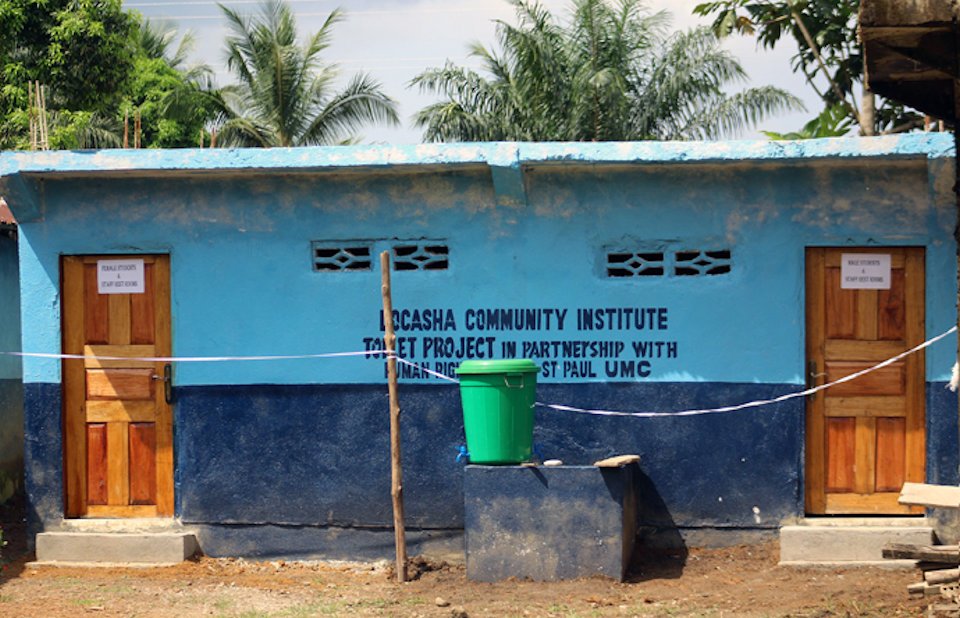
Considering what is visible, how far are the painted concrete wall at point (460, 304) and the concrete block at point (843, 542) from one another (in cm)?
25

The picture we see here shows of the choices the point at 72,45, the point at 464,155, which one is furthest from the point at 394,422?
the point at 72,45

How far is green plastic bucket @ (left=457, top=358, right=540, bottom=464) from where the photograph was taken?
8.15 meters

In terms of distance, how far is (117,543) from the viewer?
30.0ft

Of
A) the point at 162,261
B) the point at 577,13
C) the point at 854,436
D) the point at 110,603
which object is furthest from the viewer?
the point at 577,13

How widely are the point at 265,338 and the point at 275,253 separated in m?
0.61

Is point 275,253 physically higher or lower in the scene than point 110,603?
higher

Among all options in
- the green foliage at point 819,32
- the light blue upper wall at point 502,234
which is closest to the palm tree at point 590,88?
the green foliage at point 819,32

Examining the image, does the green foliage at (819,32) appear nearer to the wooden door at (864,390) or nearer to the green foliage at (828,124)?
the green foliage at (828,124)

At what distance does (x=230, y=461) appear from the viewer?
9.23 m

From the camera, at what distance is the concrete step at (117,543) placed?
9.08 m

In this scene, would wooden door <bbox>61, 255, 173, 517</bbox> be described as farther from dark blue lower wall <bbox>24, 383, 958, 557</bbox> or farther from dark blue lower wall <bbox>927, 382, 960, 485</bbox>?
dark blue lower wall <bbox>927, 382, 960, 485</bbox>

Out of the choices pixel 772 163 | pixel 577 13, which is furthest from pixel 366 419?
pixel 577 13

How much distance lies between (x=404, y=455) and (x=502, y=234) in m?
1.70

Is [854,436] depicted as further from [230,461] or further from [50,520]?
[50,520]
